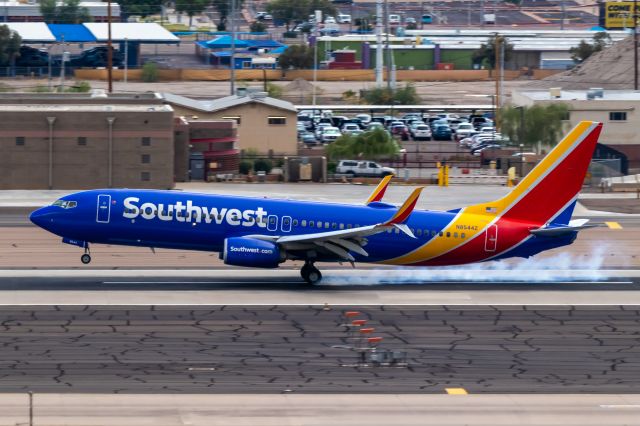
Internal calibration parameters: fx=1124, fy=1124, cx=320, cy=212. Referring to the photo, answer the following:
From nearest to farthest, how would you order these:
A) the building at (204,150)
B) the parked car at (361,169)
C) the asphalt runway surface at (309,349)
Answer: the asphalt runway surface at (309,349), the building at (204,150), the parked car at (361,169)

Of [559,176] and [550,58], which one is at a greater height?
[550,58]

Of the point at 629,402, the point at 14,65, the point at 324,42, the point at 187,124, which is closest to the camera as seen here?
the point at 629,402

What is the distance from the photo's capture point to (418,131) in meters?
110

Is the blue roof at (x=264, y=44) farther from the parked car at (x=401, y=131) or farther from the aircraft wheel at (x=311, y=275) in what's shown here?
the aircraft wheel at (x=311, y=275)

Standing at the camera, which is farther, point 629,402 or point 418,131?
point 418,131

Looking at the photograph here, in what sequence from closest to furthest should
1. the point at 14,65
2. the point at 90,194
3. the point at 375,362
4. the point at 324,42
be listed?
1. the point at 375,362
2. the point at 90,194
3. the point at 14,65
4. the point at 324,42

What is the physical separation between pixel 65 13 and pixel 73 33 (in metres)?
28.0

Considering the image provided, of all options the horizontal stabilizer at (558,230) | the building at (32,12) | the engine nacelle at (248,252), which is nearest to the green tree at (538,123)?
the horizontal stabilizer at (558,230)

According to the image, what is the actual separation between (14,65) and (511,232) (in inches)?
4777

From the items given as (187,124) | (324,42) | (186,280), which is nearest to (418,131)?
(187,124)

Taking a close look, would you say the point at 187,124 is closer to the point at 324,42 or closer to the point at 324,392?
the point at 324,392


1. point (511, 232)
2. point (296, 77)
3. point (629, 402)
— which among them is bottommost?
point (629, 402)

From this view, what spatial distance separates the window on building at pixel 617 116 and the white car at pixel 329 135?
954 inches

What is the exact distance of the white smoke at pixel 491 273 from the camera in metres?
45.8
